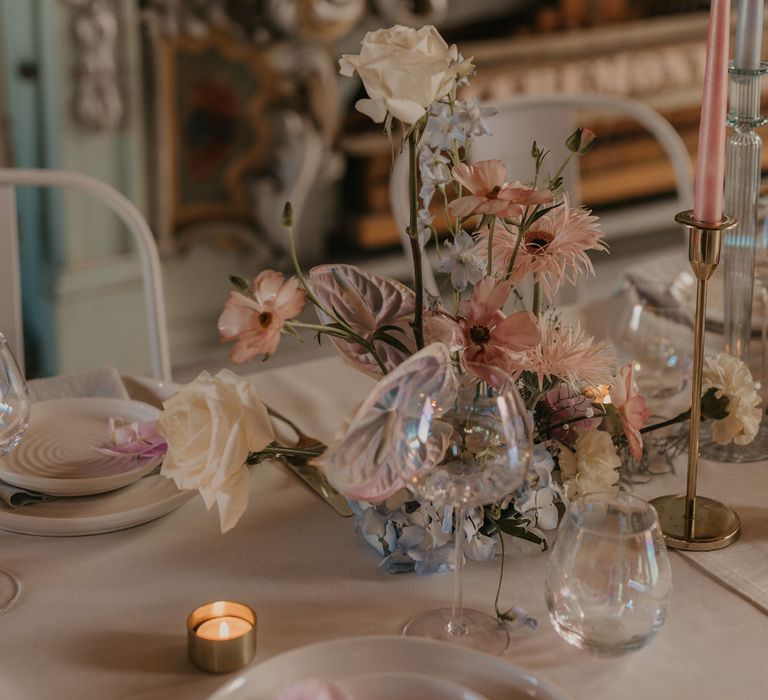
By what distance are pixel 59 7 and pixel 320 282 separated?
169cm

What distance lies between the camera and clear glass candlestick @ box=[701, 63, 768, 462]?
1071 mm

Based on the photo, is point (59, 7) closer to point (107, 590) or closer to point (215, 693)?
point (107, 590)

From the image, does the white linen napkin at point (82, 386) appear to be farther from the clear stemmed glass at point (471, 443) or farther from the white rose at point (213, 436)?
the clear stemmed glass at point (471, 443)

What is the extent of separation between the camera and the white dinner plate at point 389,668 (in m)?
0.74

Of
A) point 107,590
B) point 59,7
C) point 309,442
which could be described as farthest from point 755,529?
point 59,7

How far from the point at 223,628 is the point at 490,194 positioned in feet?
1.20

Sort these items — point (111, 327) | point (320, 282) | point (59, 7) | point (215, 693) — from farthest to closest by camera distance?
point (111, 327), point (59, 7), point (320, 282), point (215, 693)

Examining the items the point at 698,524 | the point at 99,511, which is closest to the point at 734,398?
the point at 698,524

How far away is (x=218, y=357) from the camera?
2.83 metres

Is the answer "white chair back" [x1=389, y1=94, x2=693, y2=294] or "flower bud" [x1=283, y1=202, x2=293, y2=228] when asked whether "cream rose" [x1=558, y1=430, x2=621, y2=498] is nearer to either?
"flower bud" [x1=283, y1=202, x2=293, y2=228]

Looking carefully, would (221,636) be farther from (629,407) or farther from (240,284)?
(629,407)

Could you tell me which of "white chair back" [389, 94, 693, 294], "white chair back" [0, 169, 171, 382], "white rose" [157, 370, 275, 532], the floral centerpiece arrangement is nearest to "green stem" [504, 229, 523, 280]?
the floral centerpiece arrangement

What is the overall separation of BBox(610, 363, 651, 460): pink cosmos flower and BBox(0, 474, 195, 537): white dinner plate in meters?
0.37

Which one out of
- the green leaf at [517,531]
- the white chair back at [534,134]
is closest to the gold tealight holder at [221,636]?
the green leaf at [517,531]
